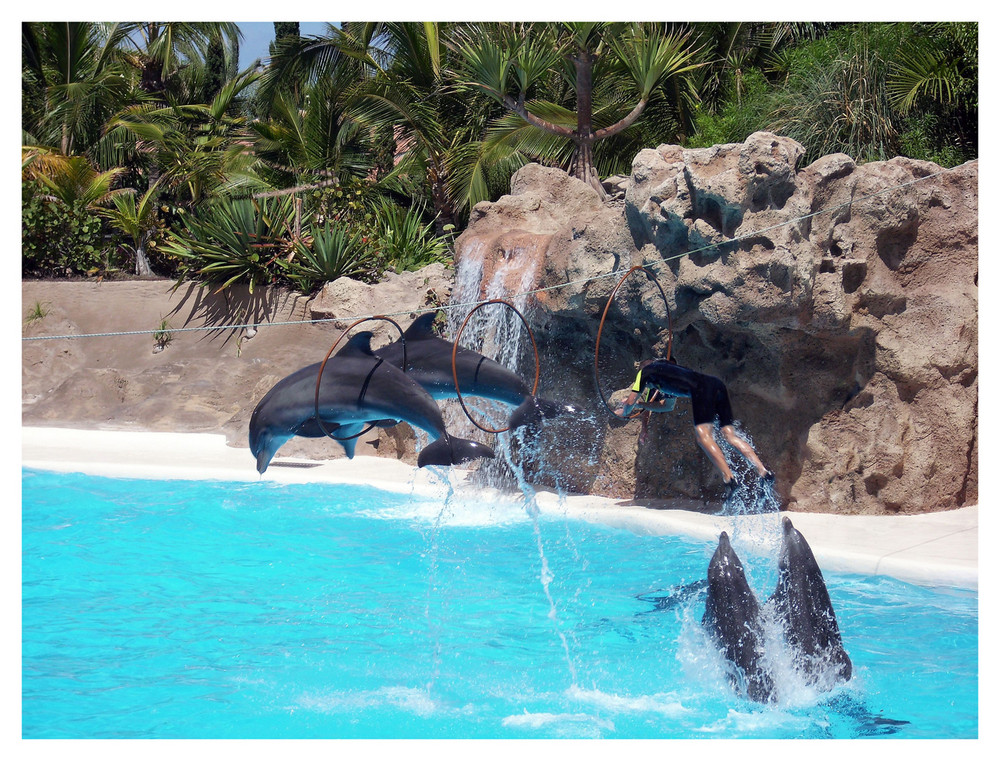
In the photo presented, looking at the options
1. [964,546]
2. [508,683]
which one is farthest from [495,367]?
[964,546]

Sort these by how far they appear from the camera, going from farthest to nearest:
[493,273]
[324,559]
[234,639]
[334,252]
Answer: [334,252], [493,273], [324,559], [234,639]

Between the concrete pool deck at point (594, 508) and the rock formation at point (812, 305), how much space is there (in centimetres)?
49

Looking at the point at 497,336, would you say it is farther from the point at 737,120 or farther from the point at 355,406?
the point at 737,120

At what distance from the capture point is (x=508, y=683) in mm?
5203

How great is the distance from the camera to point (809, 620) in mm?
4941

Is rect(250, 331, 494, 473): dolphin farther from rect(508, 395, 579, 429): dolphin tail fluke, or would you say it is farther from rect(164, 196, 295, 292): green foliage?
rect(164, 196, 295, 292): green foliage

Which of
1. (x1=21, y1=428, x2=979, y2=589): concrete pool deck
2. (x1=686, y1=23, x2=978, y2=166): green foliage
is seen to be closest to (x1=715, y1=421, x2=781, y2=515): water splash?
(x1=21, y1=428, x2=979, y2=589): concrete pool deck

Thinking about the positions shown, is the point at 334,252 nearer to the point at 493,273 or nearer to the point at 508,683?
the point at 493,273

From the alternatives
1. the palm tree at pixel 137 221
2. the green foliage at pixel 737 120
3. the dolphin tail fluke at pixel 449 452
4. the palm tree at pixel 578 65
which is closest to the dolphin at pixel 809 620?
Result: the dolphin tail fluke at pixel 449 452

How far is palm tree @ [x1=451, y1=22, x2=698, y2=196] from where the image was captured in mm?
11414

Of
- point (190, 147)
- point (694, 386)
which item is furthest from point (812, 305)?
point (190, 147)

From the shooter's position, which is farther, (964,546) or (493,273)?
(493,273)

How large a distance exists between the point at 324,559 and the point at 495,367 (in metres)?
2.91

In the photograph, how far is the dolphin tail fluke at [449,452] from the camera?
4641 mm
